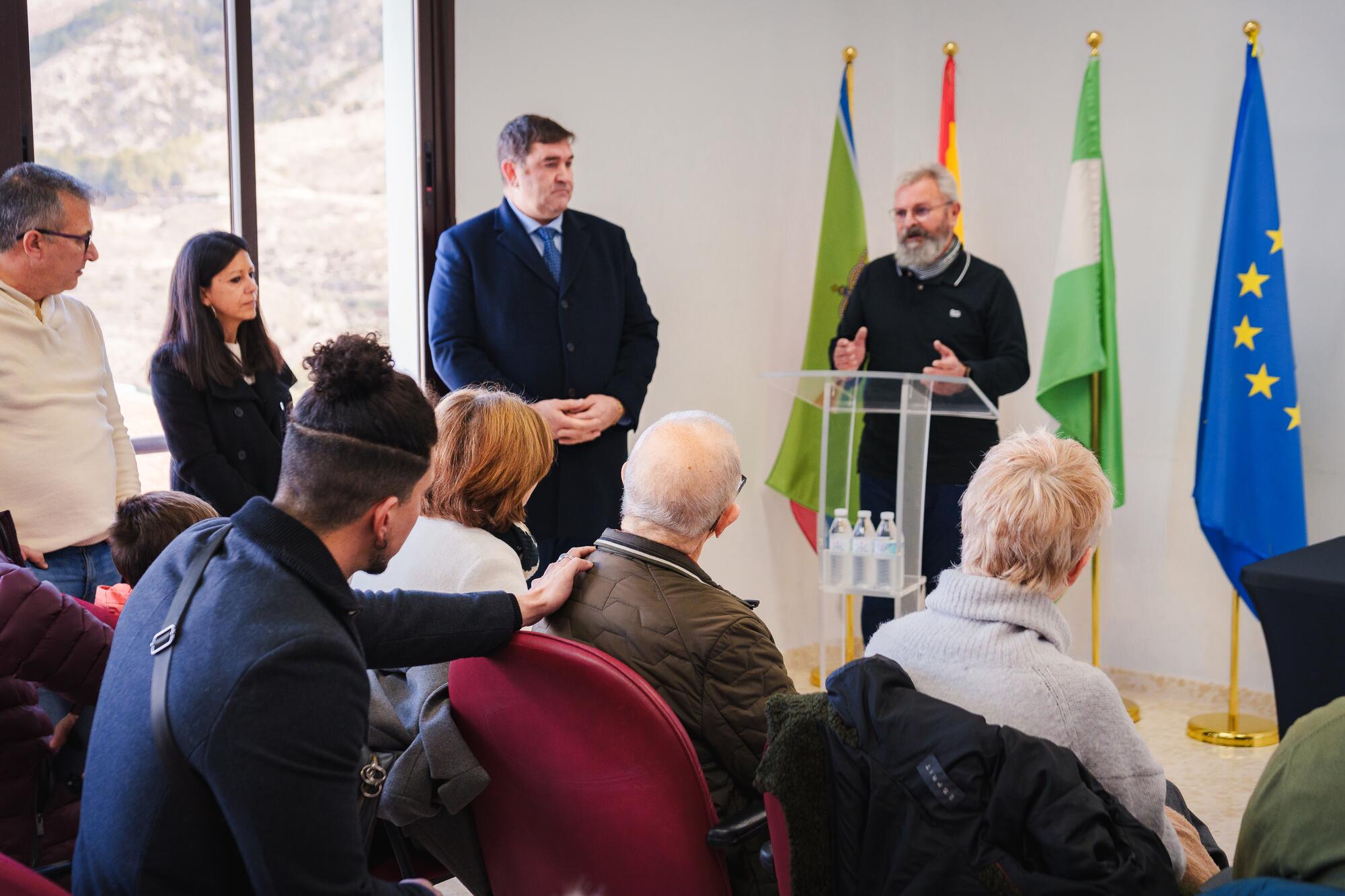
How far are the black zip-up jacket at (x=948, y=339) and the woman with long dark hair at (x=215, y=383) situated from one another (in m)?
1.94

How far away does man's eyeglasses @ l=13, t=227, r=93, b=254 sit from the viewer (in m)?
2.59

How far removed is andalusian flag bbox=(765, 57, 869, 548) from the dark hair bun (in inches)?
131

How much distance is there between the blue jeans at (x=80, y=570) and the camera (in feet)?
8.79

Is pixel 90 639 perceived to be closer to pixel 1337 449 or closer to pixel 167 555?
pixel 167 555

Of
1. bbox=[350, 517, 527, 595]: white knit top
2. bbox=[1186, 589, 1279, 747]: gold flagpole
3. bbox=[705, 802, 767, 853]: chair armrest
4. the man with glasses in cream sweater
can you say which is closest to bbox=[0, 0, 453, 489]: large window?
the man with glasses in cream sweater

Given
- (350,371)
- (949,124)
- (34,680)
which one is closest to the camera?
(350,371)

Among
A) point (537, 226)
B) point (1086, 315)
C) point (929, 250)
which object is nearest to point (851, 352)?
point (929, 250)

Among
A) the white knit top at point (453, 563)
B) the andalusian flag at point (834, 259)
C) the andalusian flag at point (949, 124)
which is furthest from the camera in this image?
the andalusian flag at point (834, 259)

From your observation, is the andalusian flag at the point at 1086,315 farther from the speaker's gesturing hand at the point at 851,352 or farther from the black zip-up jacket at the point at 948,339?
the speaker's gesturing hand at the point at 851,352

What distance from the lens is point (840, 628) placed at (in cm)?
505

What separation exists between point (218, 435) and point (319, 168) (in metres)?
1.08

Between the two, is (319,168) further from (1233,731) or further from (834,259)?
(1233,731)

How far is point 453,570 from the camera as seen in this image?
2033 mm

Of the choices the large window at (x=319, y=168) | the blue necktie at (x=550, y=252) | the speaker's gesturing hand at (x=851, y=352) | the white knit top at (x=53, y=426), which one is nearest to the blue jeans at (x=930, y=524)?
the speaker's gesturing hand at (x=851, y=352)
